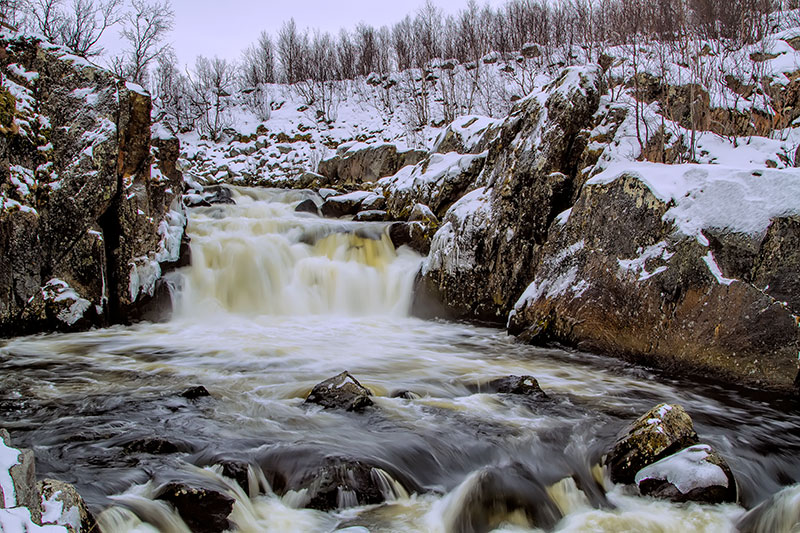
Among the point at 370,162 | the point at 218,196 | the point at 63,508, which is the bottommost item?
the point at 63,508

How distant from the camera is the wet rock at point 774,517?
3.29m

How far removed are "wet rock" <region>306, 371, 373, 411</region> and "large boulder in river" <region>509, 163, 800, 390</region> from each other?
3722 millimetres

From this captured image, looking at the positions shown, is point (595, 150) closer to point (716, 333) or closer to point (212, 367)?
point (716, 333)

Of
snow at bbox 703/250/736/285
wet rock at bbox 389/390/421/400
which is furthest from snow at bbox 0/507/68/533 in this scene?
snow at bbox 703/250/736/285

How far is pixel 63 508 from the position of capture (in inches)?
88.4

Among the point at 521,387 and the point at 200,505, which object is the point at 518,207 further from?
the point at 200,505

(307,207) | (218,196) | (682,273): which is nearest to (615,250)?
(682,273)

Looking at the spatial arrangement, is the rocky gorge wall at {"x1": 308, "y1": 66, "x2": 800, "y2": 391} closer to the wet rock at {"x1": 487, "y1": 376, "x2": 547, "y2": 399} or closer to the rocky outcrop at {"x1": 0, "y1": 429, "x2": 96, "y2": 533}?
the wet rock at {"x1": 487, "y1": 376, "x2": 547, "y2": 399}

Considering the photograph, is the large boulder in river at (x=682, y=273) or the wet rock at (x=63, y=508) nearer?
the wet rock at (x=63, y=508)

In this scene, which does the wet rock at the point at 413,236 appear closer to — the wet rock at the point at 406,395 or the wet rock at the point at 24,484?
the wet rock at the point at 406,395

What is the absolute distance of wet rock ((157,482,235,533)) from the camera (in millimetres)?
3043

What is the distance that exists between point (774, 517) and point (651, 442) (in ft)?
2.78

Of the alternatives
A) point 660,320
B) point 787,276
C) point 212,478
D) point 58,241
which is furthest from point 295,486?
point 58,241

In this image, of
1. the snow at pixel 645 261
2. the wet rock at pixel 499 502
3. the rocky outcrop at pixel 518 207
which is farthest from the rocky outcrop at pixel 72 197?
the snow at pixel 645 261
